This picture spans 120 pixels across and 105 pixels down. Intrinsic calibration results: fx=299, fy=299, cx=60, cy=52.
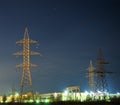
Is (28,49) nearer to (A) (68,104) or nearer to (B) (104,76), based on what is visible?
(A) (68,104)

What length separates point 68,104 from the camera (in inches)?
1864

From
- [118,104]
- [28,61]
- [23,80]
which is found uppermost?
[28,61]

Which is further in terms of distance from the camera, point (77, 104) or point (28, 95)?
point (28, 95)

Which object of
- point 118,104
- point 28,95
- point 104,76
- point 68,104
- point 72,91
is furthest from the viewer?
point 72,91

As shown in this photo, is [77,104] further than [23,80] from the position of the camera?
No

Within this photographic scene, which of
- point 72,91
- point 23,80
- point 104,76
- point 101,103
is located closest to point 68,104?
point 101,103

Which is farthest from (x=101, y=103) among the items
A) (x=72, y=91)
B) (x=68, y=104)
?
(x=72, y=91)

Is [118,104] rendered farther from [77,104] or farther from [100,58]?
[100,58]

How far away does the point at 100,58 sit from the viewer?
8569 centimetres

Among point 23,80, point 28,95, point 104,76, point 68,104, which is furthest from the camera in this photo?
point 104,76

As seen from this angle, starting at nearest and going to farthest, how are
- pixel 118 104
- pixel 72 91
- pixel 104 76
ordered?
pixel 118 104
pixel 104 76
pixel 72 91

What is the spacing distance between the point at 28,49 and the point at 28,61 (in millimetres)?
2911

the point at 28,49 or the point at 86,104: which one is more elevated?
the point at 28,49

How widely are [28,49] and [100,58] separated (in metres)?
28.7
